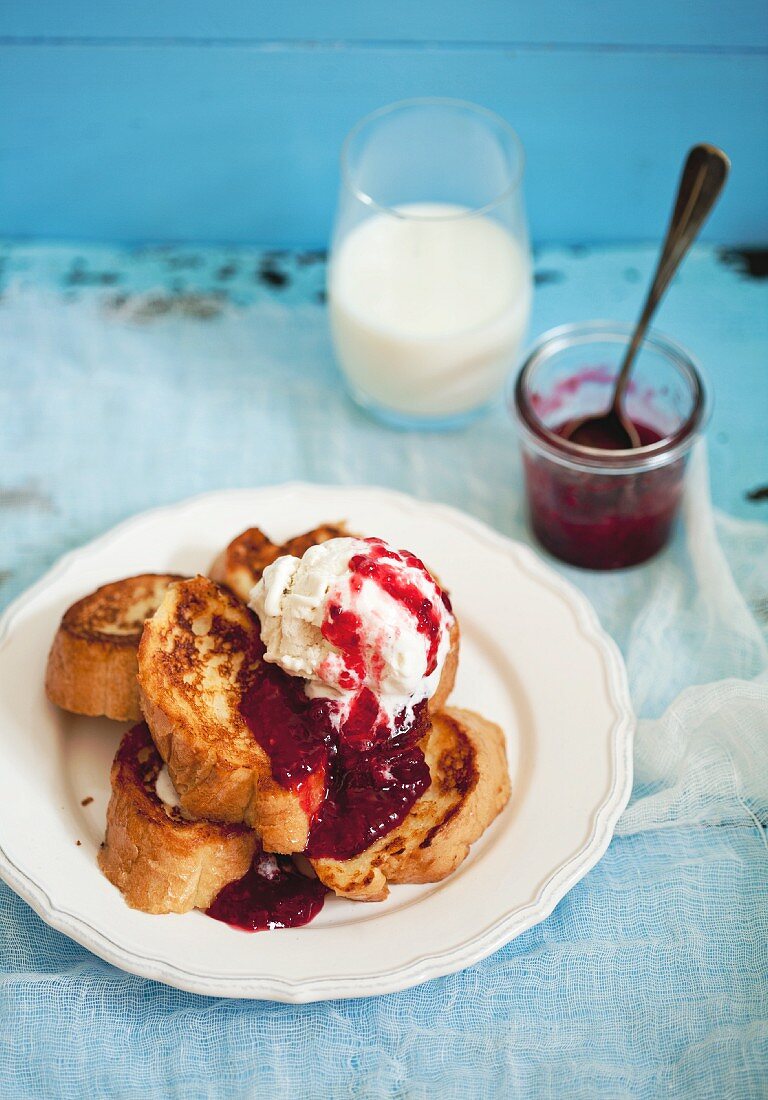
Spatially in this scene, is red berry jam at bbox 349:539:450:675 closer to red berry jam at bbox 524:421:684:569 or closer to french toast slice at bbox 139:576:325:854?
french toast slice at bbox 139:576:325:854

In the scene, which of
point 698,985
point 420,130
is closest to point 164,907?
point 698,985

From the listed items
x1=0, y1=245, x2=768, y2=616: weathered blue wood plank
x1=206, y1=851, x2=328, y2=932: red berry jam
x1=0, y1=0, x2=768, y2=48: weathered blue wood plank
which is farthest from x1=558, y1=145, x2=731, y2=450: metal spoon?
x1=206, y1=851, x2=328, y2=932: red berry jam

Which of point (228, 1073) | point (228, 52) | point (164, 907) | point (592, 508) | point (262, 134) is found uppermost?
point (228, 52)

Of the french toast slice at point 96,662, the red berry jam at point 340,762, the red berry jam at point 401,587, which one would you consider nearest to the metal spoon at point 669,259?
the red berry jam at point 401,587

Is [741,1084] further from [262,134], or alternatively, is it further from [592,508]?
[262,134]

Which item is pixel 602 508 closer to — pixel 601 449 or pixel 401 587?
pixel 601 449

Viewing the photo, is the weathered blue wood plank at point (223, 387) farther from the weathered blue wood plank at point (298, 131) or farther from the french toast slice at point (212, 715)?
the french toast slice at point (212, 715)
